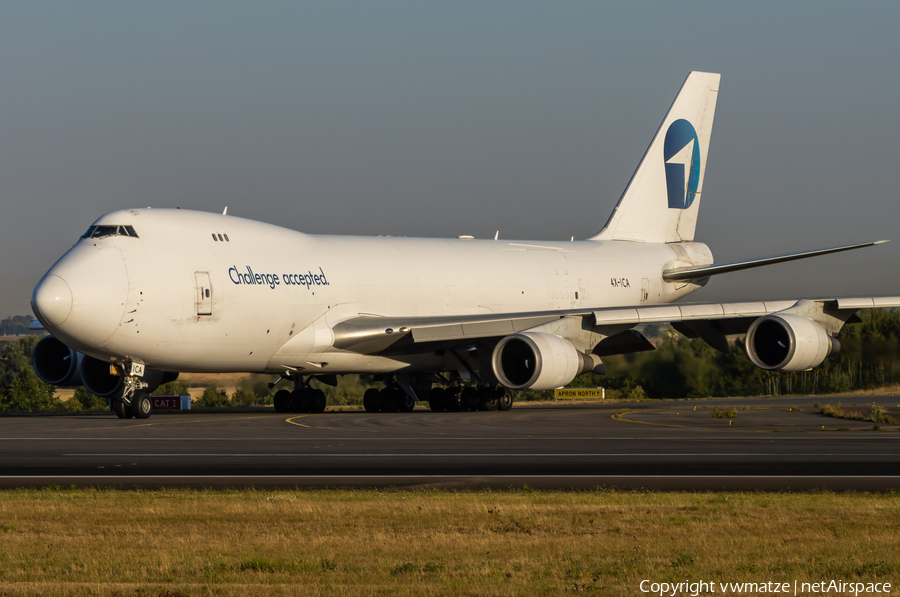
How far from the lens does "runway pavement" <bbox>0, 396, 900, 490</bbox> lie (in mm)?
12805

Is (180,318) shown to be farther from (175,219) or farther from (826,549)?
(826,549)

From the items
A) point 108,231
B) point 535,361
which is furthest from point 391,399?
point 108,231

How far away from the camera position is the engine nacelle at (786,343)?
89.8 ft

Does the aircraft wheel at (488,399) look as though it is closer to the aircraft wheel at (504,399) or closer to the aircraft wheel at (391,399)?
the aircraft wheel at (504,399)

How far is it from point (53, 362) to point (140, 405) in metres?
6.22

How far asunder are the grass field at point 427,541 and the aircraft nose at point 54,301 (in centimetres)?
1197

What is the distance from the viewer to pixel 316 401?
102ft

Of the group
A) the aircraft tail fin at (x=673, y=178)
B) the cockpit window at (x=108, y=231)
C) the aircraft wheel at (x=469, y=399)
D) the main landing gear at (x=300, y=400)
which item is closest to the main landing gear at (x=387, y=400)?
the main landing gear at (x=300, y=400)

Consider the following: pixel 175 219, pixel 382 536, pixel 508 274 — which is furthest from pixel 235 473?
pixel 508 274

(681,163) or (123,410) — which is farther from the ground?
(681,163)

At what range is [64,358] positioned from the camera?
3033 cm

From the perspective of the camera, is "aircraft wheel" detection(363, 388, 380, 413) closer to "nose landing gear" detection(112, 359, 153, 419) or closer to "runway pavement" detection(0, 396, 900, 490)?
"runway pavement" detection(0, 396, 900, 490)

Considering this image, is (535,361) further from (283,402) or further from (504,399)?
(283,402)

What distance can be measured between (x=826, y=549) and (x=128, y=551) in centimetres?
523
